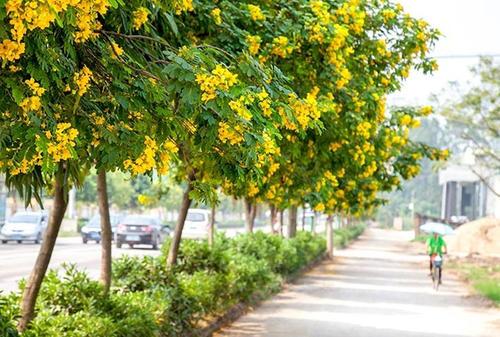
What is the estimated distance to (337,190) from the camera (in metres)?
15.0

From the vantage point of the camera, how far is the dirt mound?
52.2 metres

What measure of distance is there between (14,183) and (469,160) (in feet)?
137

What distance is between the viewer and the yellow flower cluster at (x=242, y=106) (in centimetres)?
561

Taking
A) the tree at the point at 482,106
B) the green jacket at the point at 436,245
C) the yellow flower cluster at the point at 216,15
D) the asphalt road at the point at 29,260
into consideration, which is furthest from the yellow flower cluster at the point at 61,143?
the tree at the point at 482,106

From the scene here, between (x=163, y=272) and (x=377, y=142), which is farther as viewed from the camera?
(x=377, y=142)

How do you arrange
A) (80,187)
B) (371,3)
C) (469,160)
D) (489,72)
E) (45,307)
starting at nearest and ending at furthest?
(80,187)
(45,307)
(371,3)
(489,72)
(469,160)

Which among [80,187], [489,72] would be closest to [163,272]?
[80,187]

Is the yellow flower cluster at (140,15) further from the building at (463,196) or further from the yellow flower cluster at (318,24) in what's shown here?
the building at (463,196)

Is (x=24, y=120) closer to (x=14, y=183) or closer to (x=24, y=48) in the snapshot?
(x=24, y=48)

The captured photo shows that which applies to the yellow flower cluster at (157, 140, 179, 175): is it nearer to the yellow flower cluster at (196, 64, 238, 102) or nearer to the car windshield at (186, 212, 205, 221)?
the yellow flower cluster at (196, 64, 238, 102)

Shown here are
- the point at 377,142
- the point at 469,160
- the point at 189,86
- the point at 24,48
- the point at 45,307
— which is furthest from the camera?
the point at 469,160

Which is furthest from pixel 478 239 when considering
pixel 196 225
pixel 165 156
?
pixel 165 156

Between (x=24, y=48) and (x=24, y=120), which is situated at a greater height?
(x=24, y=48)

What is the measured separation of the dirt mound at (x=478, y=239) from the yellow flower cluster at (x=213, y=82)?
4737 cm
